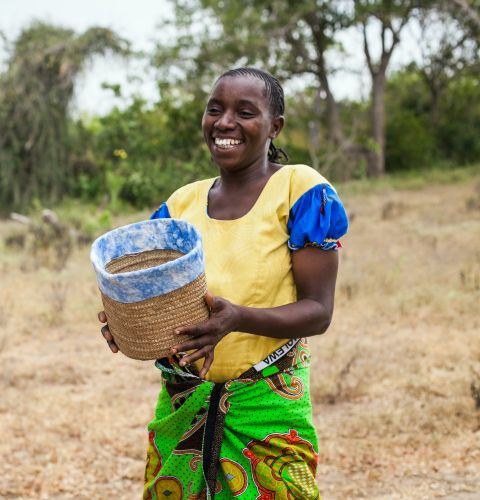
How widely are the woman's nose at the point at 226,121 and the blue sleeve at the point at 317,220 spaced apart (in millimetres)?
226

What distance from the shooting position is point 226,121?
1.56m

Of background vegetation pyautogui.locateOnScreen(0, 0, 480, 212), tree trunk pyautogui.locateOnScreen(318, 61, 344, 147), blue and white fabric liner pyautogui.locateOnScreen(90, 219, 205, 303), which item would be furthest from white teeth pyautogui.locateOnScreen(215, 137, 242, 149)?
tree trunk pyautogui.locateOnScreen(318, 61, 344, 147)

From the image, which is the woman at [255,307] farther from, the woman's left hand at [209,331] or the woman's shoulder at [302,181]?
the woman's left hand at [209,331]

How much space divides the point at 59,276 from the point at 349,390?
153 inches

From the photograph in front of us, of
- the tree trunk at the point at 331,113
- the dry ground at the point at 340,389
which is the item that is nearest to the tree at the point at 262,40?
the tree trunk at the point at 331,113

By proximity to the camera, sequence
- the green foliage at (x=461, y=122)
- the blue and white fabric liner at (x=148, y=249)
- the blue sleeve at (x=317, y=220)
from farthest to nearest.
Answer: the green foliage at (x=461, y=122), the blue sleeve at (x=317, y=220), the blue and white fabric liner at (x=148, y=249)

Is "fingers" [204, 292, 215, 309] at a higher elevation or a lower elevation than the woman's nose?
lower

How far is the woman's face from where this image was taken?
1.57m

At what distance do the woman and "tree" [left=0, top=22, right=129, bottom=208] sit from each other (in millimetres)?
12767

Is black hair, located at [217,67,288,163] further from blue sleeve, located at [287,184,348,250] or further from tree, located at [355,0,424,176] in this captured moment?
tree, located at [355,0,424,176]

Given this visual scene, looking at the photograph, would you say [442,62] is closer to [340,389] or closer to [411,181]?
[411,181]

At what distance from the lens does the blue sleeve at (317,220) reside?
1.51 meters

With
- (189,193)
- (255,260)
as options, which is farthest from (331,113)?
(255,260)

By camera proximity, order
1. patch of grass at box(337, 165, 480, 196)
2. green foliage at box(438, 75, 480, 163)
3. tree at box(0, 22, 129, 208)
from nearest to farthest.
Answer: tree at box(0, 22, 129, 208) < patch of grass at box(337, 165, 480, 196) < green foliage at box(438, 75, 480, 163)
